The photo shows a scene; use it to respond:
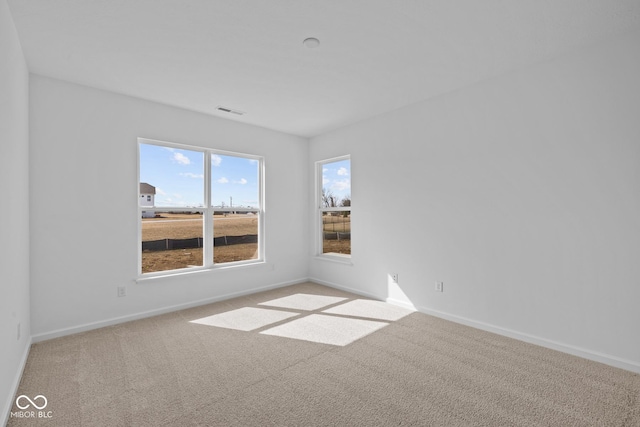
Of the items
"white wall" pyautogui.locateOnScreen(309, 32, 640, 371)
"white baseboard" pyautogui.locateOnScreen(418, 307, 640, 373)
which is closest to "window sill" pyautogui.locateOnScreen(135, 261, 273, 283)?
"white wall" pyautogui.locateOnScreen(309, 32, 640, 371)

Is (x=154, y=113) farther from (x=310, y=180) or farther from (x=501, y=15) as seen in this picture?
(x=501, y=15)

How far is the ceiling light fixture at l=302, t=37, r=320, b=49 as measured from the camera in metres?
2.33

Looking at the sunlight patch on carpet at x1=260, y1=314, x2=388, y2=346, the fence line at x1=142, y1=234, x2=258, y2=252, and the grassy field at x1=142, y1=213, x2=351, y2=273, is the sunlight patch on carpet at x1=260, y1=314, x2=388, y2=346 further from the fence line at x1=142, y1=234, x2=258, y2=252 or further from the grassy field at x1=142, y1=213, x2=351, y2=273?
the fence line at x1=142, y1=234, x2=258, y2=252

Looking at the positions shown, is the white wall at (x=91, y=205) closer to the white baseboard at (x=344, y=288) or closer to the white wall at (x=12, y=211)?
the white wall at (x=12, y=211)

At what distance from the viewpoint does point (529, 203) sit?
280 cm

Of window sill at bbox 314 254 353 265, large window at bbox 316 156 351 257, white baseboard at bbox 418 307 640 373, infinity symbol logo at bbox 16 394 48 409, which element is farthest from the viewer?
large window at bbox 316 156 351 257

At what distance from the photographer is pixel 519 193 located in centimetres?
286

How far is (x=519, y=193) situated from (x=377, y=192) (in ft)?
5.71

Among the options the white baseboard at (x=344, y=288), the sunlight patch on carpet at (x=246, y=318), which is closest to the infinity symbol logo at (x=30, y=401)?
the sunlight patch on carpet at (x=246, y=318)

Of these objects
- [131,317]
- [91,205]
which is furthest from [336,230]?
[91,205]

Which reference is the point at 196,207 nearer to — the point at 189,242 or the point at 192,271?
the point at 189,242

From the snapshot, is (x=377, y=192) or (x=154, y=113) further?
(x=377, y=192)

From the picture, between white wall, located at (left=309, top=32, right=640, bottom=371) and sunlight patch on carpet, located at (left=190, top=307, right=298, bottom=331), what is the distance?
1.56 m

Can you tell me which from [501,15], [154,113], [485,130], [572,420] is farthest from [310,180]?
[572,420]
